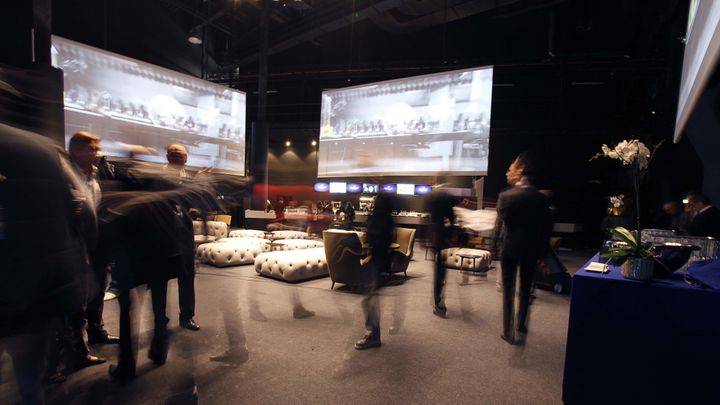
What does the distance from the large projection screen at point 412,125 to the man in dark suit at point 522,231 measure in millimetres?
4558

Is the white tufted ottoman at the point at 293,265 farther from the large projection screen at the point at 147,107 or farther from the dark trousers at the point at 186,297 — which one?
the large projection screen at the point at 147,107

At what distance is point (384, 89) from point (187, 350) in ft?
26.9

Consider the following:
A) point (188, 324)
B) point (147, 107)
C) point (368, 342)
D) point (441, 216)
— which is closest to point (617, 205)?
point (441, 216)

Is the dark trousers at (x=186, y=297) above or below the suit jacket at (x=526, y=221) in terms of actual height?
below

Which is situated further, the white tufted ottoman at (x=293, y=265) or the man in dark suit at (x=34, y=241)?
the white tufted ottoman at (x=293, y=265)

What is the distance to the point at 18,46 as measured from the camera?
394 cm

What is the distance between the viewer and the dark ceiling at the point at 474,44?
8945mm

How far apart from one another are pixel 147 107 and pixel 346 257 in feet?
20.1

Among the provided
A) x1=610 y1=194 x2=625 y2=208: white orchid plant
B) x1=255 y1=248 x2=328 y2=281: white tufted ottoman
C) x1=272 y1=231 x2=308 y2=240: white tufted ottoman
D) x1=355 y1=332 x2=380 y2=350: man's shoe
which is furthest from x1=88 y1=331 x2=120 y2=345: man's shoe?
x1=610 y1=194 x2=625 y2=208: white orchid plant

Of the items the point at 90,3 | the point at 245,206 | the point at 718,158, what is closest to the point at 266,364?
the point at 718,158

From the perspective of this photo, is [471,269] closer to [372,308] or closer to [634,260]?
[372,308]

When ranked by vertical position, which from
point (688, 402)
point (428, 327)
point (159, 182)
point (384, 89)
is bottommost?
point (428, 327)

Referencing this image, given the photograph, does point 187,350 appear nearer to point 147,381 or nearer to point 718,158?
point 147,381

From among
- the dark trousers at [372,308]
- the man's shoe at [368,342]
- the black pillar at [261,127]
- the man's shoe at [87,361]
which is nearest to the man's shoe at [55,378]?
the man's shoe at [87,361]
